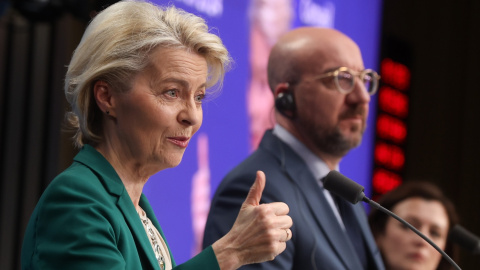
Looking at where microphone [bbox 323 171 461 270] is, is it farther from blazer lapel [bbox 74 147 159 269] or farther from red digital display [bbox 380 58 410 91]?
red digital display [bbox 380 58 410 91]

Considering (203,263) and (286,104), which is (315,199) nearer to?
(286,104)

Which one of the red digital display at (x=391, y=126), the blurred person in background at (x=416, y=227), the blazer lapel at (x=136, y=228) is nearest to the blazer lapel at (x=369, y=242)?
the blurred person in background at (x=416, y=227)

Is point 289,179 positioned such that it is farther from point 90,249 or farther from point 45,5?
point 45,5

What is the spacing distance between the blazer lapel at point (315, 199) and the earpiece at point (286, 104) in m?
0.14

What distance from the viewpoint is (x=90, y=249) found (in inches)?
55.6

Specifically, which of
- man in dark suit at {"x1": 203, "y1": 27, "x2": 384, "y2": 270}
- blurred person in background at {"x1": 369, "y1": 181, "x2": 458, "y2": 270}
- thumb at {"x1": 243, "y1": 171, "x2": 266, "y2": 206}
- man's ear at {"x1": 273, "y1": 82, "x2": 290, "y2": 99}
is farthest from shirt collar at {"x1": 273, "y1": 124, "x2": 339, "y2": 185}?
thumb at {"x1": 243, "y1": 171, "x2": 266, "y2": 206}

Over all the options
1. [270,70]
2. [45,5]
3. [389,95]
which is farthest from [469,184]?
[45,5]

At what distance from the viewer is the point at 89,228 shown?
4.69 feet

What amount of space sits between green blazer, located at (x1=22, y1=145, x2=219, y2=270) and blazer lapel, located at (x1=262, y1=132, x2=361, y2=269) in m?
0.92

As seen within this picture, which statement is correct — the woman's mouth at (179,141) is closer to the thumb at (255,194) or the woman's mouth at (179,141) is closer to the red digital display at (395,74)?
the thumb at (255,194)

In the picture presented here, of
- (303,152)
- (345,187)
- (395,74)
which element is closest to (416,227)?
(303,152)

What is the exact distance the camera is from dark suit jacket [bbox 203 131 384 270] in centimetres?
229

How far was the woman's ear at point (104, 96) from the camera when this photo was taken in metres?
1.67

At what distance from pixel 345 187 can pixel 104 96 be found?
2.28ft
